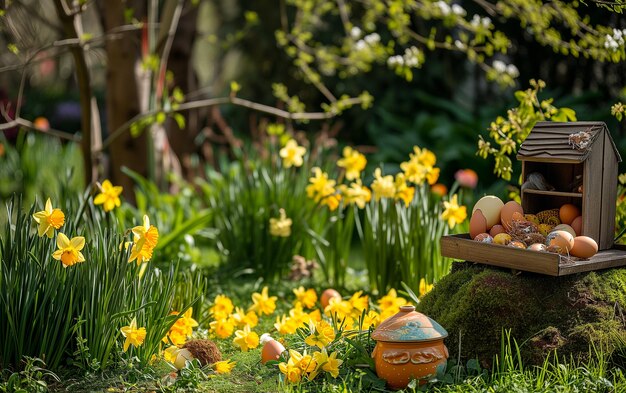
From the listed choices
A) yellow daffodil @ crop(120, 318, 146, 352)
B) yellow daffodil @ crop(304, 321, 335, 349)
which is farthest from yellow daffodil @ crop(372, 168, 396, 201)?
yellow daffodil @ crop(120, 318, 146, 352)

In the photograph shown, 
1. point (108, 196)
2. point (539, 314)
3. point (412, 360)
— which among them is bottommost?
point (412, 360)

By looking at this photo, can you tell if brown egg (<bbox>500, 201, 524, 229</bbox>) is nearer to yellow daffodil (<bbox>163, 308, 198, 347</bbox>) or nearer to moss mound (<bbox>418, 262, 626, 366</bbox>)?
moss mound (<bbox>418, 262, 626, 366</bbox>)

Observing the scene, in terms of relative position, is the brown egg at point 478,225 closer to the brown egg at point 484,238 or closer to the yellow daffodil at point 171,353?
the brown egg at point 484,238

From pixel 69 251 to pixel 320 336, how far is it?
94 cm

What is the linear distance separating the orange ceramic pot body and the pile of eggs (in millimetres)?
516

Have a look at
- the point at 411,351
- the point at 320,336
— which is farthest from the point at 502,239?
the point at 320,336

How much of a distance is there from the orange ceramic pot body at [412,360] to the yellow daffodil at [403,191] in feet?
4.56

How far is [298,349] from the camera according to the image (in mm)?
2855

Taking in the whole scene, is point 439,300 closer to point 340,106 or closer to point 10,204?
point 10,204

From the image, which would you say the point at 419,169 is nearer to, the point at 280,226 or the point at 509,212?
the point at 280,226

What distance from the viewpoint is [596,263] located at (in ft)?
8.87

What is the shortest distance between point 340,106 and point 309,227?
33.8 inches

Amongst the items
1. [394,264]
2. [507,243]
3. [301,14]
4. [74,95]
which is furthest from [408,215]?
[74,95]

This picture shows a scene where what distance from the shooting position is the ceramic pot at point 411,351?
2.55 meters
